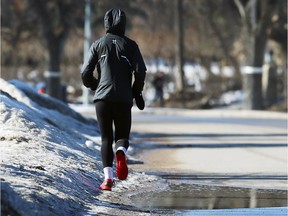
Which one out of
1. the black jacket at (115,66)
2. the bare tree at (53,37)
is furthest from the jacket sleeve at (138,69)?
the bare tree at (53,37)

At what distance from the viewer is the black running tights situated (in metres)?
9.07

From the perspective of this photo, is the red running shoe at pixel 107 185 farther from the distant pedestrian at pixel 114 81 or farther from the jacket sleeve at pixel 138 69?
the jacket sleeve at pixel 138 69

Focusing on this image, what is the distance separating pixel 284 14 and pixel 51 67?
31.0 feet

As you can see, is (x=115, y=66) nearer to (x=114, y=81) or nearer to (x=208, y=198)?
(x=114, y=81)

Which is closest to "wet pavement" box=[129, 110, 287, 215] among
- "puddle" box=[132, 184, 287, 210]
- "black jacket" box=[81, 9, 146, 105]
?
"puddle" box=[132, 184, 287, 210]

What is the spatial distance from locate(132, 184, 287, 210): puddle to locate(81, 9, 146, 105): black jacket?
1145 millimetres

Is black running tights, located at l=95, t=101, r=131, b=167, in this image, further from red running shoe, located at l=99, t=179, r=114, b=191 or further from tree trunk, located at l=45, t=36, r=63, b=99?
tree trunk, located at l=45, t=36, r=63, b=99

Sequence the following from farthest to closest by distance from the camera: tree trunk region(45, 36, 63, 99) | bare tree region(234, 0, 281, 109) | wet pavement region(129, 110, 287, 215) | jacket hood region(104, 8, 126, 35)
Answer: tree trunk region(45, 36, 63, 99)
bare tree region(234, 0, 281, 109)
wet pavement region(129, 110, 287, 215)
jacket hood region(104, 8, 126, 35)

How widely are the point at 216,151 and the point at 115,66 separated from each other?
7.00 m

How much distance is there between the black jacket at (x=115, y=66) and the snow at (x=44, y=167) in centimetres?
98

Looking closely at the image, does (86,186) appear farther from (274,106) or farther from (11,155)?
(274,106)

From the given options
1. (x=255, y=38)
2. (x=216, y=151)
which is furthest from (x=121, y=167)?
(x=255, y=38)

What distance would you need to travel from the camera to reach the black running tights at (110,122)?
907 cm

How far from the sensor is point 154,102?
131 ft
